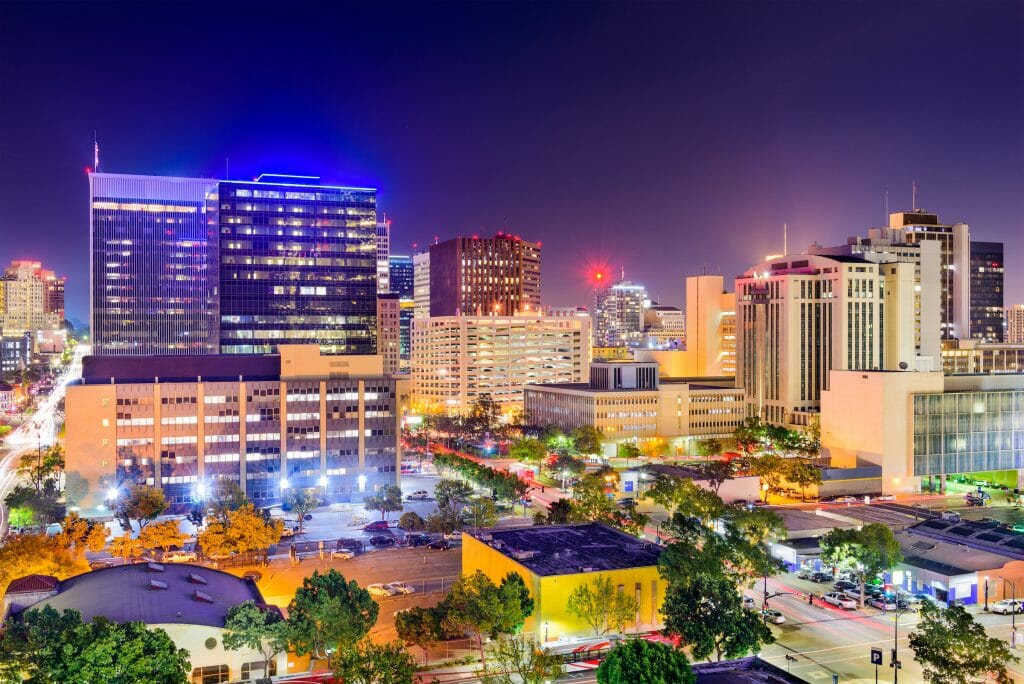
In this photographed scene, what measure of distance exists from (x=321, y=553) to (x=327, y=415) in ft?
80.9

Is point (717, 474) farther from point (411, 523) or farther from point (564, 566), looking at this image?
point (564, 566)

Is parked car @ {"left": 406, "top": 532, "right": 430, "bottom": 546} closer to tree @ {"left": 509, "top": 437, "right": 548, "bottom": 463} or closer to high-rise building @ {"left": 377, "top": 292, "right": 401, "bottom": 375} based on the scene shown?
tree @ {"left": 509, "top": 437, "right": 548, "bottom": 463}

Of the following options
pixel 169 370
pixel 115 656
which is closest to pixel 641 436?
pixel 169 370

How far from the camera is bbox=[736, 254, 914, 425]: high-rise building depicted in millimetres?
126500

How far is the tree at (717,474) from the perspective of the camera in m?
80.8

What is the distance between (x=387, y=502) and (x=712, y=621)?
131 feet

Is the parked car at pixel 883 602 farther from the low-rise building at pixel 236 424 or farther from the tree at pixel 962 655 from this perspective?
the low-rise building at pixel 236 424

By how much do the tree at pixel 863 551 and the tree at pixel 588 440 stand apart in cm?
Answer: 5283

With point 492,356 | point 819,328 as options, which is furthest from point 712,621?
point 492,356

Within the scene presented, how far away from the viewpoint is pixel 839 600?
50781 mm

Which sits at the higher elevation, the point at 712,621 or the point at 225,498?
the point at 225,498

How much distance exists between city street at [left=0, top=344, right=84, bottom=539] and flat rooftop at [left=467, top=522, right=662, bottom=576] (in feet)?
140

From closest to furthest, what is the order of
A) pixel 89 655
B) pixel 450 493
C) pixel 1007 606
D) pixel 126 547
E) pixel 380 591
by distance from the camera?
pixel 89 655
pixel 1007 606
pixel 380 591
pixel 126 547
pixel 450 493

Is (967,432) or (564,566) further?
(967,432)
